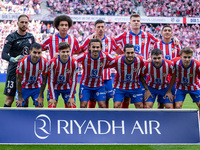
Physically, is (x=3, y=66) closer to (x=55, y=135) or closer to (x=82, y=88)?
(x=82, y=88)

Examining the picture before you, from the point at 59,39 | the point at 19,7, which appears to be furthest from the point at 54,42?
the point at 19,7

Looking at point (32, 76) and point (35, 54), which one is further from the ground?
point (35, 54)

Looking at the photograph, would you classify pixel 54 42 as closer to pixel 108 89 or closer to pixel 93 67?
pixel 93 67

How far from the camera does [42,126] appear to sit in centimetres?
367

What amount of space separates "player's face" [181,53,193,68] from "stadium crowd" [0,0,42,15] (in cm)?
2281

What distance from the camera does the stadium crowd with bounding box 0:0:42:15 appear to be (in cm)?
2567

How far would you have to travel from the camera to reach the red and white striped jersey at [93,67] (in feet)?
16.6

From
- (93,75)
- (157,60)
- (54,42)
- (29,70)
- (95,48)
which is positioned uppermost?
(54,42)

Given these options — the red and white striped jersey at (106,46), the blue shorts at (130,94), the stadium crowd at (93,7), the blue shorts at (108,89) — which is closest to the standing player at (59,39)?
the red and white striped jersey at (106,46)

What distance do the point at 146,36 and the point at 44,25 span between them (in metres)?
19.5

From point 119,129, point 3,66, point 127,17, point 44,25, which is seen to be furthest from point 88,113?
point 127,17

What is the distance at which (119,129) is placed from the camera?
3754mm

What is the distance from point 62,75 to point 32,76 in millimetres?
510

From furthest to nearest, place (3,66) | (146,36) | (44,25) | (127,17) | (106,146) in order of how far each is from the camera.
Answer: (127,17) < (44,25) < (3,66) < (146,36) < (106,146)
